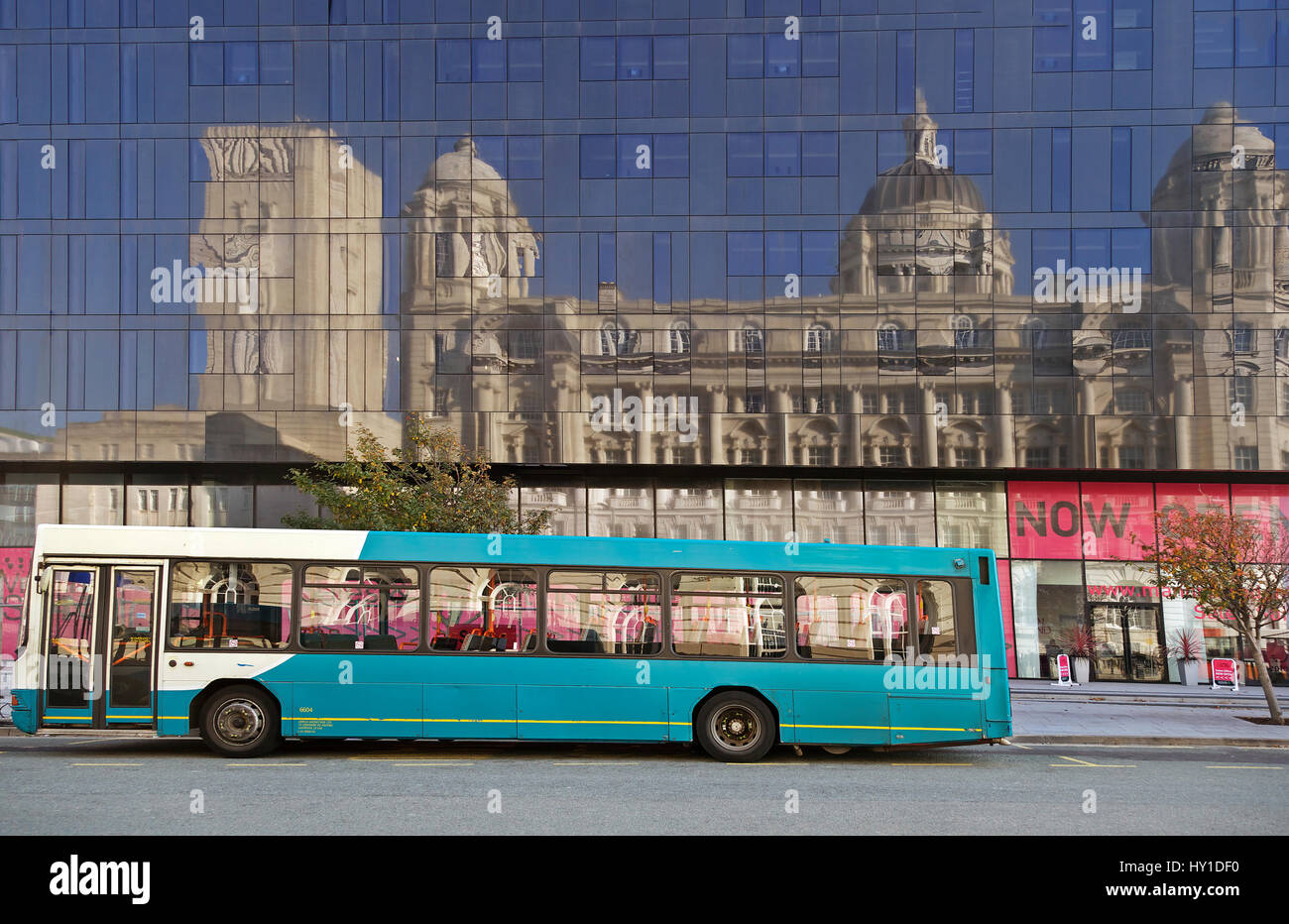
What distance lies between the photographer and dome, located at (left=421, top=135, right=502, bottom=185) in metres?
27.8

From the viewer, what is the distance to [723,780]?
10.8 m

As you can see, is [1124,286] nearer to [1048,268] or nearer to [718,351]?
[1048,268]

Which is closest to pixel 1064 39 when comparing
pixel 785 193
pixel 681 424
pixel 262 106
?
pixel 785 193

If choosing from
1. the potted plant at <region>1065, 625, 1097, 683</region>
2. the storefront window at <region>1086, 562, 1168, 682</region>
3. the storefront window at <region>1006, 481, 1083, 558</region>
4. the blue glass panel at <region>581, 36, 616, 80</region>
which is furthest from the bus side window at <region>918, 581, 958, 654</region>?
the blue glass panel at <region>581, 36, 616, 80</region>

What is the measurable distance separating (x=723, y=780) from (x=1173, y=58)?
25.8 metres

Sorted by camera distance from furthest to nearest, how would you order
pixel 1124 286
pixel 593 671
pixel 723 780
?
pixel 1124 286 < pixel 593 671 < pixel 723 780

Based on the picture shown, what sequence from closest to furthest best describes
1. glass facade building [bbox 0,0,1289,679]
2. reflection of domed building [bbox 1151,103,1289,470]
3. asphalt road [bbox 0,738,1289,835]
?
asphalt road [bbox 0,738,1289,835]
reflection of domed building [bbox 1151,103,1289,470]
glass facade building [bbox 0,0,1289,679]

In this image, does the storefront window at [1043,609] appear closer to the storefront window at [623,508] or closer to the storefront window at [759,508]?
the storefront window at [759,508]

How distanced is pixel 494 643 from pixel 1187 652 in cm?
2329

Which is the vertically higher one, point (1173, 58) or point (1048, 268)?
point (1173, 58)

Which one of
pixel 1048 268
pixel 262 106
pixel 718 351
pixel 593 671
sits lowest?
pixel 593 671

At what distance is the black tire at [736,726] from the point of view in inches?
482

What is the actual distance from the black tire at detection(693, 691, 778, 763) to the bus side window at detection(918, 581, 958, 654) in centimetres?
217

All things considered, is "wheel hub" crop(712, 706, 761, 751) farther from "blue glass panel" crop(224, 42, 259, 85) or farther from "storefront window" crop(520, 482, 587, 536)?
"blue glass panel" crop(224, 42, 259, 85)
